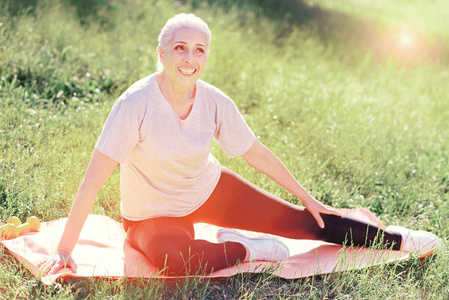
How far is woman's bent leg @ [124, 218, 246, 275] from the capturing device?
258 centimetres

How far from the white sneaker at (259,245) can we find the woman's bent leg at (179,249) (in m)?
0.06

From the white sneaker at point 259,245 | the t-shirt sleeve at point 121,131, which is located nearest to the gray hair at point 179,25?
the t-shirt sleeve at point 121,131

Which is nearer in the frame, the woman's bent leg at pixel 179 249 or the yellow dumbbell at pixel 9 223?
the woman's bent leg at pixel 179 249

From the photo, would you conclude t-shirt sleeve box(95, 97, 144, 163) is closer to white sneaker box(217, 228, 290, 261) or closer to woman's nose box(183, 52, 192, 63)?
woman's nose box(183, 52, 192, 63)

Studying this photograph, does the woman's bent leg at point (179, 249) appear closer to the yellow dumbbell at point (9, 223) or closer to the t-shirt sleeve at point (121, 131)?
the t-shirt sleeve at point (121, 131)

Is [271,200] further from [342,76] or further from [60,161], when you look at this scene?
[342,76]

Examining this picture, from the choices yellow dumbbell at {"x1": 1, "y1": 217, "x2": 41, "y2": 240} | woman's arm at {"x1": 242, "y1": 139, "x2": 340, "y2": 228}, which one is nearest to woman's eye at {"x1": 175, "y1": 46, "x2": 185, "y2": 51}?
woman's arm at {"x1": 242, "y1": 139, "x2": 340, "y2": 228}

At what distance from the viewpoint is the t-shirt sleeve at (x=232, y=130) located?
9.11 ft

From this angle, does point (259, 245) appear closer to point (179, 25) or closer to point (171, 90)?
point (171, 90)

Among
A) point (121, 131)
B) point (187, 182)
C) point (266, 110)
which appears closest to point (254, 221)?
point (187, 182)

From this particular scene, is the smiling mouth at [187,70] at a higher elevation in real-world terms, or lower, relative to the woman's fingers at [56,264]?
higher

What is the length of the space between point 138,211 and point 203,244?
0.41m

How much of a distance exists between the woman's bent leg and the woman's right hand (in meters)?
0.39

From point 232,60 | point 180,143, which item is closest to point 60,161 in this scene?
point 180,143
